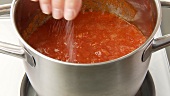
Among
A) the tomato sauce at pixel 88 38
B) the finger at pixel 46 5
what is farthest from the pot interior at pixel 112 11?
the finger at pixel 46 5

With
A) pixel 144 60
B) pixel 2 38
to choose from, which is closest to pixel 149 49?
pixel 144 60

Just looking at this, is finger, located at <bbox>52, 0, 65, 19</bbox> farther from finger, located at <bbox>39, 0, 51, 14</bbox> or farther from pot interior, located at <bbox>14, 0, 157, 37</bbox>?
pot interior, located at <bbox>14, 0, 157, 37</bbox>

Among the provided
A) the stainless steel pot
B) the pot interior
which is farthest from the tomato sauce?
the stainless steel pot

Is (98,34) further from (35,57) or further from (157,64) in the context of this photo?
(35,57)

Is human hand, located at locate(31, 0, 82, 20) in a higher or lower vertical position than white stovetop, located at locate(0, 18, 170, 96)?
higher

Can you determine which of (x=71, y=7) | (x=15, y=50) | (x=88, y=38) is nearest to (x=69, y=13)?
(x=71, y=7)

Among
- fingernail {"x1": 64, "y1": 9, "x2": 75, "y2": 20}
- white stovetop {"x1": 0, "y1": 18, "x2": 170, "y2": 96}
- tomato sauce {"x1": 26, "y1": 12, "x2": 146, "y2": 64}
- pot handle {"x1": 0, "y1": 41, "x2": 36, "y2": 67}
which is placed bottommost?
white stovetop {"x1": 0, "y1": 18, "x2": 170, "y2": 96}

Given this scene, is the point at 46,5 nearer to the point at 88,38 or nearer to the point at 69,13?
the point at 69,13

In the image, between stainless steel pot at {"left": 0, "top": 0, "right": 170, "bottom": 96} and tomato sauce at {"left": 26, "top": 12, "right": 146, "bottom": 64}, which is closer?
stainless steel pot at {"left": 0, "top": 0, "right": 170, "bottom": 96}

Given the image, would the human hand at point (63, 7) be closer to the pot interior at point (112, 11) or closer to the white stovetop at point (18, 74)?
the pot interior at point (112, 11)
